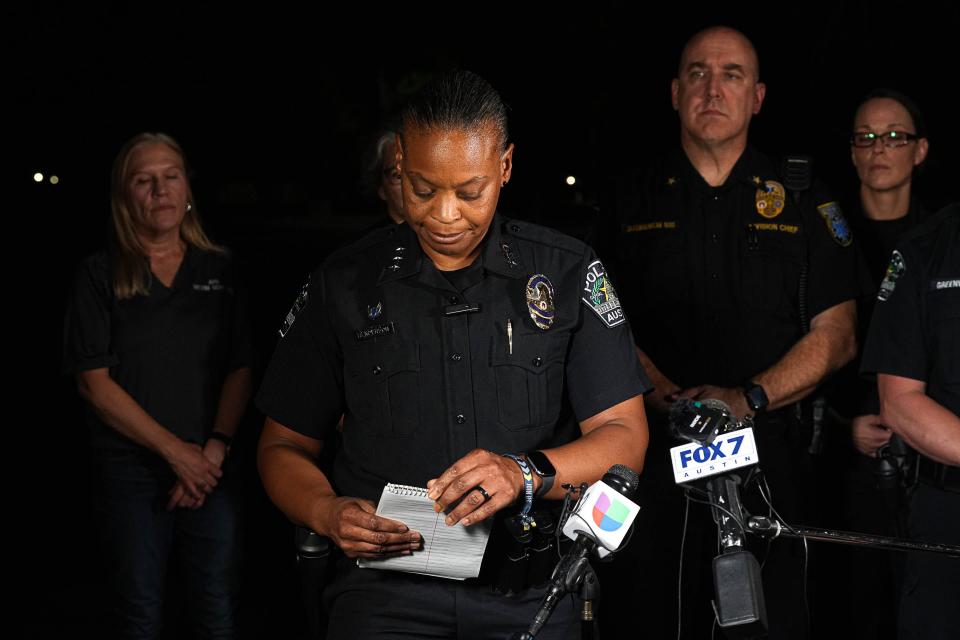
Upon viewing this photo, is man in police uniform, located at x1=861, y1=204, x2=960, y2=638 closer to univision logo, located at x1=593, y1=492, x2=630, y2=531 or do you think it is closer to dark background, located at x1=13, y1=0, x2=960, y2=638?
dark background, located at x1=13, y1=0, x2=960, y2=638

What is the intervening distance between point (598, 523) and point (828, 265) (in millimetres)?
1703

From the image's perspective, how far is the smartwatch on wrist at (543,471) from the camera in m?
1.77

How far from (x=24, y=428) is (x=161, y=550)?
157 inches

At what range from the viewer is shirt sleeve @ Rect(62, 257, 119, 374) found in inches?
120

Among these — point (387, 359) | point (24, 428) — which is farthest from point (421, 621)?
point (24, 428)

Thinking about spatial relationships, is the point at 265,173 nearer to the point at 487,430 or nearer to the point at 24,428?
the point at 24,428

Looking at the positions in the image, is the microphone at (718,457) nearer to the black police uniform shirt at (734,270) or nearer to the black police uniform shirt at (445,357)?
the black police uniform shirt at (445,357)

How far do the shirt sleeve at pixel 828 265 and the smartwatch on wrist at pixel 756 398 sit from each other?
0.99 feet

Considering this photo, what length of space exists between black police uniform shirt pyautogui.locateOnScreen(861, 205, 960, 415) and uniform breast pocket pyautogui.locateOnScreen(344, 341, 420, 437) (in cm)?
121

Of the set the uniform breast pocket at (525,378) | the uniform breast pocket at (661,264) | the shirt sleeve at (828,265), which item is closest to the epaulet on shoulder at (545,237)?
the uniform breast pocket at (525,378)

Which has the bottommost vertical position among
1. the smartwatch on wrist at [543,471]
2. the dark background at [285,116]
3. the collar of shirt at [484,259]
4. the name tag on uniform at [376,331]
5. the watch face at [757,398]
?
the smartwatch on wrist at [543,471]

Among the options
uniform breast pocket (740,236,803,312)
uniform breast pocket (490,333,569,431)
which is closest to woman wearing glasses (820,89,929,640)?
uniform breast pocket (740,236,803,312)

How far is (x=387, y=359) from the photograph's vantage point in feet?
6.45

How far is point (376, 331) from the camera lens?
1978mm
